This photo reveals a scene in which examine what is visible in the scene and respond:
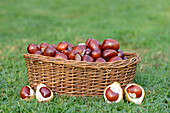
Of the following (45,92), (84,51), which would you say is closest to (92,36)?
(84,51)

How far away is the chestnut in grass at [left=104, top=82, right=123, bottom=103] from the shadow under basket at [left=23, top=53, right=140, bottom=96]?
0.25 ft

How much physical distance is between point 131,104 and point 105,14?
790 cm

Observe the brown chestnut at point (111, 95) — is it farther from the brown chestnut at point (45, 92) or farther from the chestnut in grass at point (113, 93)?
the brown chestnut at point (45, 92)

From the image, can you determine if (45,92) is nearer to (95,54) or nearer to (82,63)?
(82,63)

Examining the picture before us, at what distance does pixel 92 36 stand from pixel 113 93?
2.93m

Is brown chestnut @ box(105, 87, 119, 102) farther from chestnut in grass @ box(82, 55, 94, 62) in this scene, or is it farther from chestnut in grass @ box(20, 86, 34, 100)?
chestnut in grass @ box(20, 86, 34, 100)

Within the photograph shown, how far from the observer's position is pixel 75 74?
2412mm

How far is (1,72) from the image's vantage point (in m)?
3.40

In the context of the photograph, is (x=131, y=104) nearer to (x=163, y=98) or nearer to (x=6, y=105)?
(x=163, y=98)

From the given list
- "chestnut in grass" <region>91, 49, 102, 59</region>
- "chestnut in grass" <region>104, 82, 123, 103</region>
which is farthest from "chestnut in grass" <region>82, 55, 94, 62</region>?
"chestnut in grass" <region>104, 82, 123, 103</region>

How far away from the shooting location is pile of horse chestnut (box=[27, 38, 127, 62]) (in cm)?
258

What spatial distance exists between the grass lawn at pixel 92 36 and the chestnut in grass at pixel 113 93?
0.24ft

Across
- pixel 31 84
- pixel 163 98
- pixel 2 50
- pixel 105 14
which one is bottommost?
pixel 163 98

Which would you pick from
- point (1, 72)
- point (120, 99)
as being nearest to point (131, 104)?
point (120, 99)
